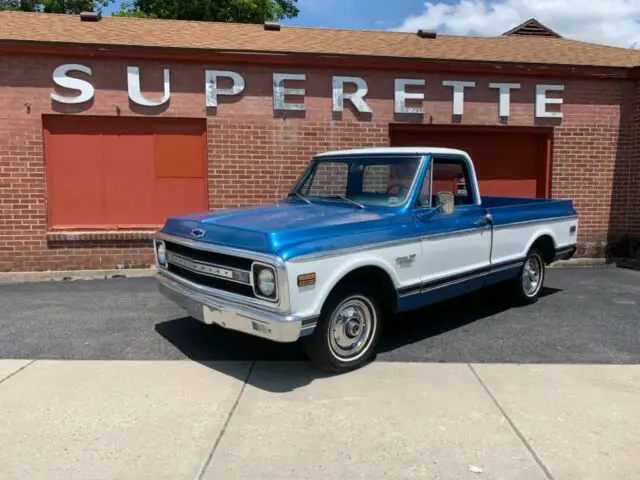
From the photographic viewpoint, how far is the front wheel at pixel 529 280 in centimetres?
638

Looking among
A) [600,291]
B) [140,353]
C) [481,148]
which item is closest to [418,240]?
[140,353]

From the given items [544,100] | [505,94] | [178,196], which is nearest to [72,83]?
[178,196]

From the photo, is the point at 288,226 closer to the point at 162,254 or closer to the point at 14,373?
the point at 162,254

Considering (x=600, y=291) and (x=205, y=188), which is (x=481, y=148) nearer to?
(x=600, y=291)

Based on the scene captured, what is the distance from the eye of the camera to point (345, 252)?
4.14 m

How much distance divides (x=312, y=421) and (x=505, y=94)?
7594mm

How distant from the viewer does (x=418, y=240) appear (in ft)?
15.6

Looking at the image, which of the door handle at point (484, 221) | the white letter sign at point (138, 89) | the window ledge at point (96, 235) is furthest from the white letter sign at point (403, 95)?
the window ledge at point (96, 235)

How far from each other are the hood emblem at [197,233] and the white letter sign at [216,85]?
4.59m

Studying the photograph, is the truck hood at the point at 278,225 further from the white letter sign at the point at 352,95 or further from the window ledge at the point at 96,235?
the white letter sign at the point at 352,95

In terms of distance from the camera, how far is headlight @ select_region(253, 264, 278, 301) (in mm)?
3838

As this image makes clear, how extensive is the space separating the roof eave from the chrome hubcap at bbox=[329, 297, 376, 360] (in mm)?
5394

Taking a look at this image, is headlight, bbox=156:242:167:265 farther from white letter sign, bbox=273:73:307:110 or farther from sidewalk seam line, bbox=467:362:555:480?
white letter sign, bbox=273:73:307:110

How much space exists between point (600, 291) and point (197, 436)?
20.4ft
